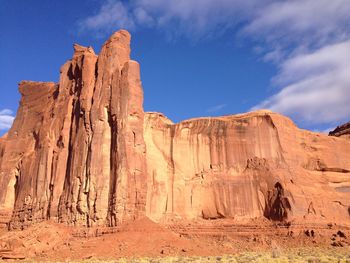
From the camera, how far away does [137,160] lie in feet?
144

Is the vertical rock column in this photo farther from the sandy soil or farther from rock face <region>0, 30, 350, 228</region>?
the sandy soil

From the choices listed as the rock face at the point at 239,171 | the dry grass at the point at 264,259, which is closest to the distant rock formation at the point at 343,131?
the rock face at the point at 239,171

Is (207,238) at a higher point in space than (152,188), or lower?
lower

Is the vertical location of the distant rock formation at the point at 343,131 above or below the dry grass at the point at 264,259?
above

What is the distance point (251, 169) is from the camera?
53.0m

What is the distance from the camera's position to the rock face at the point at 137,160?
144 feet

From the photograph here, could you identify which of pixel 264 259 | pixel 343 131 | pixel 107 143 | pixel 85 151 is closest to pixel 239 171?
pixel 107 143

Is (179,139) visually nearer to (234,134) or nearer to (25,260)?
(234,134)

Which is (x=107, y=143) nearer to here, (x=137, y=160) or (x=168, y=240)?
(x=137, y=160)

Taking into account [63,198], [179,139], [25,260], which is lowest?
[25,260]

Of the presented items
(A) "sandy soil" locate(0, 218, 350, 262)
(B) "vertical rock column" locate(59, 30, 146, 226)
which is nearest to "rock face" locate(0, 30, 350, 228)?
(B) "vertical rock column" locate(59, 30, 146, 226)

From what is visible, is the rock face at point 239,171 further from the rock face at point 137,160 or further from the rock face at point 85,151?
the rock face at point 85,151

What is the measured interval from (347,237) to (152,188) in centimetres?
1970

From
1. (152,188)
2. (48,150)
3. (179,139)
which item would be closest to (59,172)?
(48,150)
